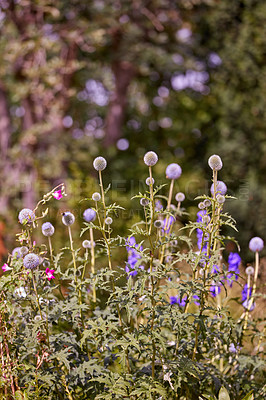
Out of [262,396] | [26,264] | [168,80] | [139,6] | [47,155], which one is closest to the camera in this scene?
[26,264]

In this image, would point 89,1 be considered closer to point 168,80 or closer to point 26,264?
point 168,80

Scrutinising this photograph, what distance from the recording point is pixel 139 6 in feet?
17.0

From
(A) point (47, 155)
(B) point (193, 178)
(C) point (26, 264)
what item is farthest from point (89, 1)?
(C) point (26, 264)

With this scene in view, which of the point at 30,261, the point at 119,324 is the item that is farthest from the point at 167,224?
the point at 30,261

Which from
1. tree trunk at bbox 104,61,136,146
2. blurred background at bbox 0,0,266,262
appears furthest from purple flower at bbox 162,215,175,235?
tree trunk at bbox 104,61,136,146

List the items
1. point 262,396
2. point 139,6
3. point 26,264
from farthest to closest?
1. point 139,6
2. point 262,396
3. point 26,264

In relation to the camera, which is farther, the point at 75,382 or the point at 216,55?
the point at 216,55

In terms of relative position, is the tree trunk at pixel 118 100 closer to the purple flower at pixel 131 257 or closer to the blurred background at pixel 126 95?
the blurred background at pixel 126 95

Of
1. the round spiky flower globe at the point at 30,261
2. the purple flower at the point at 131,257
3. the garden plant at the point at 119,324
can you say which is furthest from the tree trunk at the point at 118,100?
the round spiky flower globe at the point at 30,261

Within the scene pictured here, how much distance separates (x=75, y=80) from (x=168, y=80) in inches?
45.9

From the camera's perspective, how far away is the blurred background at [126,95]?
464 cm

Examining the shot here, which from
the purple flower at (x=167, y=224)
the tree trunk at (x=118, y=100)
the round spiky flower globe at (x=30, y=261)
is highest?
the round spiky flower globe at (x=30, y=261)

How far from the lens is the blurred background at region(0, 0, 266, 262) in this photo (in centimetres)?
464

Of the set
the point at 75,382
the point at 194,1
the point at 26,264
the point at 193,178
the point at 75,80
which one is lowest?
the point at 193,178
